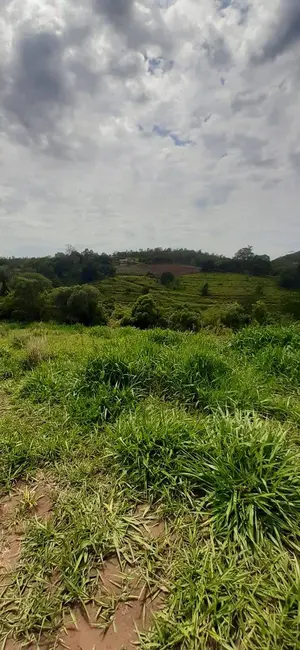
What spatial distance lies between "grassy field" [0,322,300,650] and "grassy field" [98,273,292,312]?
37.4m

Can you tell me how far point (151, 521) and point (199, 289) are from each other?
5069cm

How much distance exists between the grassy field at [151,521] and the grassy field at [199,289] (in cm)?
3744

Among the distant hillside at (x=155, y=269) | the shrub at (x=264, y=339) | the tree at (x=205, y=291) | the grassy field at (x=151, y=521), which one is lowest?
the tree at (x=205, y=291)

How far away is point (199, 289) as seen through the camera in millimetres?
51438

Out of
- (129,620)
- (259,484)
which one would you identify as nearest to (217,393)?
(259,484)

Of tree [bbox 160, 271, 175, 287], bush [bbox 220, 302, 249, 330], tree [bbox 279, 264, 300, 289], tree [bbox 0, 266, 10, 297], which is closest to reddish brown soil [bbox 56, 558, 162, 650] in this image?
bush [bbox 220, 302, 249, 330]

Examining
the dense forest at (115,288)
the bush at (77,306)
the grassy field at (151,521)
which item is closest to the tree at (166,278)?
the dense forest at (115,288)

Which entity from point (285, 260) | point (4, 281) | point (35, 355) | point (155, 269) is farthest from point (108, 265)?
point (35, 355)

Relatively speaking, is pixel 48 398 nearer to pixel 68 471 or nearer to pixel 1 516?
pixel 68 471

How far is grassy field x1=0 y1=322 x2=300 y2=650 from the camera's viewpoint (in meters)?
1.46

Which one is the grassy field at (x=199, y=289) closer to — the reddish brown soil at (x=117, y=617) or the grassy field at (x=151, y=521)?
the grassy field at (x=151, y=521)

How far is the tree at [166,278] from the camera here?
54.7 metres

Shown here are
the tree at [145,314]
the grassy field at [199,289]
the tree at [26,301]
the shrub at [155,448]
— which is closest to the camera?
the shrub at [155,448]

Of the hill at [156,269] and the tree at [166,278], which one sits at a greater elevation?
the hill at [156,269]
